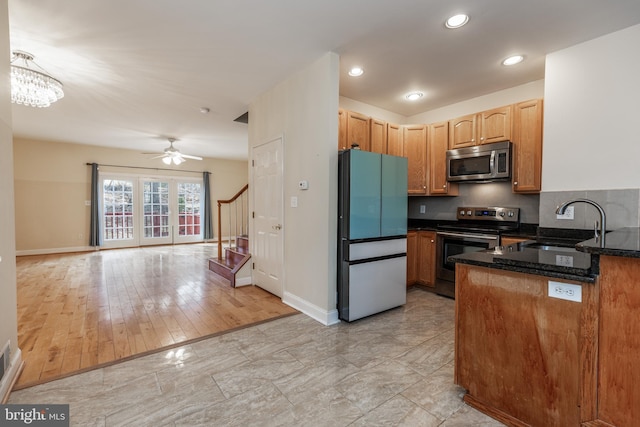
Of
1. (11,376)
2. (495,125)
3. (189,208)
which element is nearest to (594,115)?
(495,125)

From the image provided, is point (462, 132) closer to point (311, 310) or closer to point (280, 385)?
point (311, 310)

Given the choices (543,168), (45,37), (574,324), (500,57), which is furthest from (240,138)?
(574,324)

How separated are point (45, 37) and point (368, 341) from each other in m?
3.96

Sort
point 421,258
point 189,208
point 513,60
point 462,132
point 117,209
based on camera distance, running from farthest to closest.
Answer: point 189,208, point 117,209, point 421,258, point 462,132, point 513,60

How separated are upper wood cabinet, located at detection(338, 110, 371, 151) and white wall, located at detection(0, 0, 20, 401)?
9.08 ft

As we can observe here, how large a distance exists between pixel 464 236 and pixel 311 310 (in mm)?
2078

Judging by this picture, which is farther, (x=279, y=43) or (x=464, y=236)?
(x=464, y=236)

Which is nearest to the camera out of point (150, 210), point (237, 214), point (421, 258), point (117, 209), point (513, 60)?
point (513, 60)

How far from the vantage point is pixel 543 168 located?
2.89 metres

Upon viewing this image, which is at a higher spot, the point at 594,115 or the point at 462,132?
the point at 462,132

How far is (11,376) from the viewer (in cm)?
184

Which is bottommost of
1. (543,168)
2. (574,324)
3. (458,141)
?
(574,324)

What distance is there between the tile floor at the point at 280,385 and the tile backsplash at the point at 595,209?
1581mm

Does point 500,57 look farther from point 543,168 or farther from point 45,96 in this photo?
point 45,96
